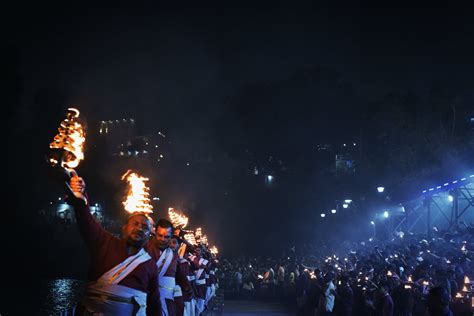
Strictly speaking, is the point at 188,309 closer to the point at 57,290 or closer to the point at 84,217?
the point at 84,217

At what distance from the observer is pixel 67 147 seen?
458 centimetres

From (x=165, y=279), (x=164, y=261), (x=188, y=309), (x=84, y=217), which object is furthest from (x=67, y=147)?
(x=188, y=309)

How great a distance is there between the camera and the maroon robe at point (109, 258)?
15.0ft

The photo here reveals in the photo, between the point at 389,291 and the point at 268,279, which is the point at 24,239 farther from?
the point at 389,291

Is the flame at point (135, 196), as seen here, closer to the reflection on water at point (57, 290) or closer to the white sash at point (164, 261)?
the white sash at point (164, 261)

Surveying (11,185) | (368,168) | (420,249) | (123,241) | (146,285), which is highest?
(368,168)

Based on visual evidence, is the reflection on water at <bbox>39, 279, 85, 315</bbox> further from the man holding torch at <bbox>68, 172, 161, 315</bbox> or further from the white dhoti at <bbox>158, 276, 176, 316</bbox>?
the man holding torch at <bbox>68, 172, 161, 315</bbox>

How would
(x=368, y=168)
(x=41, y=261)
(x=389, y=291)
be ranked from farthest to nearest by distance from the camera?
1. (x=368, y=168)
2. (x=41, y=261)
3. (x=389, y=291)

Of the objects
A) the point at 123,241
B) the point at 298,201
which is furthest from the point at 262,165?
the point at 123,241

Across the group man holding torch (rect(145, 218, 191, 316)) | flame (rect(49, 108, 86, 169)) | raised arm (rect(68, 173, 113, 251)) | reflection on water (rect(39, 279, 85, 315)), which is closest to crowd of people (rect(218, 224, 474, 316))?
man holding torch (rect(145, 218, 191, 316))

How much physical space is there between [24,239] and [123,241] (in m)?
26.0

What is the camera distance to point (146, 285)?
466 centimetres

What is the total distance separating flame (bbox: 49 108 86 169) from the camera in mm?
4551

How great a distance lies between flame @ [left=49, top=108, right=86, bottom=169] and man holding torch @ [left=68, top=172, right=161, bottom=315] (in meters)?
0.17
